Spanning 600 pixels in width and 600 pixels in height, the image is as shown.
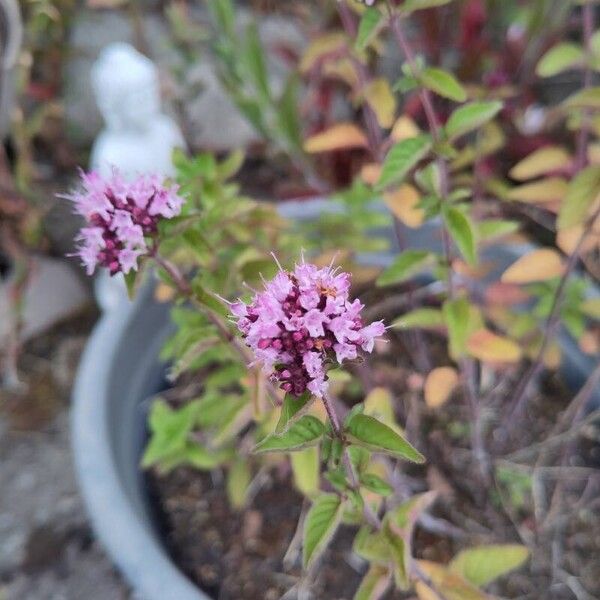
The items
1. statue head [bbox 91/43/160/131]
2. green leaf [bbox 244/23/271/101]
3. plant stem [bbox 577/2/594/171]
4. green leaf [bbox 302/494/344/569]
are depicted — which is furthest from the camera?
green leaf [bbox 244/23/271/101]

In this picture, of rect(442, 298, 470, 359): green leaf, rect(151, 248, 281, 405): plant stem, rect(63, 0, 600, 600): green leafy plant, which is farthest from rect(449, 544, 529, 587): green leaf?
rect(151, 248, 281, 405): plant stem

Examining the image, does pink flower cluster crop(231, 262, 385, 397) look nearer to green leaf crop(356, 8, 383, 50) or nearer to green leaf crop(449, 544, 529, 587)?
green leaf crop(356, 8, 383, 50)

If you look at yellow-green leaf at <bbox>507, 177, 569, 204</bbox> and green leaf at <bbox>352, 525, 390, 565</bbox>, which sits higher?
yellow-green leaf at <bbox>507, 177, 569, 204</bbox>

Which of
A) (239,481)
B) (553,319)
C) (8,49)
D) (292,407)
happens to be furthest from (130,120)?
(292,407)

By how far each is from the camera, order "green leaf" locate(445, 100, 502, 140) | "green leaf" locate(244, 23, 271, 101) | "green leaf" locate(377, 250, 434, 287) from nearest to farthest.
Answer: "green leaf" locate(445, 100, 502, 140), "green leaf" locate(377, 250, 434, 287), "green leaf" locate(244, 23, 271, 101)

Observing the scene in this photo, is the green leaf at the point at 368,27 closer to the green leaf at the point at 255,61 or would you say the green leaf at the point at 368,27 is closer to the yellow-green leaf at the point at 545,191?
the yellow-green leaf at the point at 545,191

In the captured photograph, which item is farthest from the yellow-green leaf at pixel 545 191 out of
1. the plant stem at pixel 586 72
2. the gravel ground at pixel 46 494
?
the gravel ground at pixel 46 494
